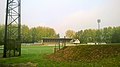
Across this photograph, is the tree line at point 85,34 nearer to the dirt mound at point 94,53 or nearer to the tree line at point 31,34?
the tree line at point 31,34

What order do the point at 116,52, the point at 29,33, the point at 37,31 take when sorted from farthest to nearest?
the point at 37,31
the point at 29,33
the point at 116,52

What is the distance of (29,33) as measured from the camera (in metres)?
110

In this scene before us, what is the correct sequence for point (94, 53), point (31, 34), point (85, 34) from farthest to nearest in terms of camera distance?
point (85, 34) < point (31, 34) < point (94, 53)

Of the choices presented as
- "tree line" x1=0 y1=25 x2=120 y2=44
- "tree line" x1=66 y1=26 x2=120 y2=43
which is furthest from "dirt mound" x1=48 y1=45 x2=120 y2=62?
"tree line" x1=0 y1=25 x2=120 y2=44

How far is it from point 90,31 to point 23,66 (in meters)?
103

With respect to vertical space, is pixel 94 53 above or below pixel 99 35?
below

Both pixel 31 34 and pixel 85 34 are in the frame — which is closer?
pixel 31 34

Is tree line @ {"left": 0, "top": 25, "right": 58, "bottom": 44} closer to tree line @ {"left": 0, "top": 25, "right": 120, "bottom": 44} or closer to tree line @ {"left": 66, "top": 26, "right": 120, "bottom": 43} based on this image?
tree line @ {"left": 0, "top": 25, "right": 120, "bottom": 44}

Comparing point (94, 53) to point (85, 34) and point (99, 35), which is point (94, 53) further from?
point (85, 34)

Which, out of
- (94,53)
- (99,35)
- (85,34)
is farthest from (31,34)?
(94,53)

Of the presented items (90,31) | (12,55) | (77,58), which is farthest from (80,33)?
(77,58)

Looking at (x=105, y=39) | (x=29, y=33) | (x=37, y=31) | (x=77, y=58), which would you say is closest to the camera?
(x=77, y=58)

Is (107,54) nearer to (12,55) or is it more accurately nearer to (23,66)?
(23,66)

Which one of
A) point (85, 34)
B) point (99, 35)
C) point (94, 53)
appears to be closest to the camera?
point (94, 53)
